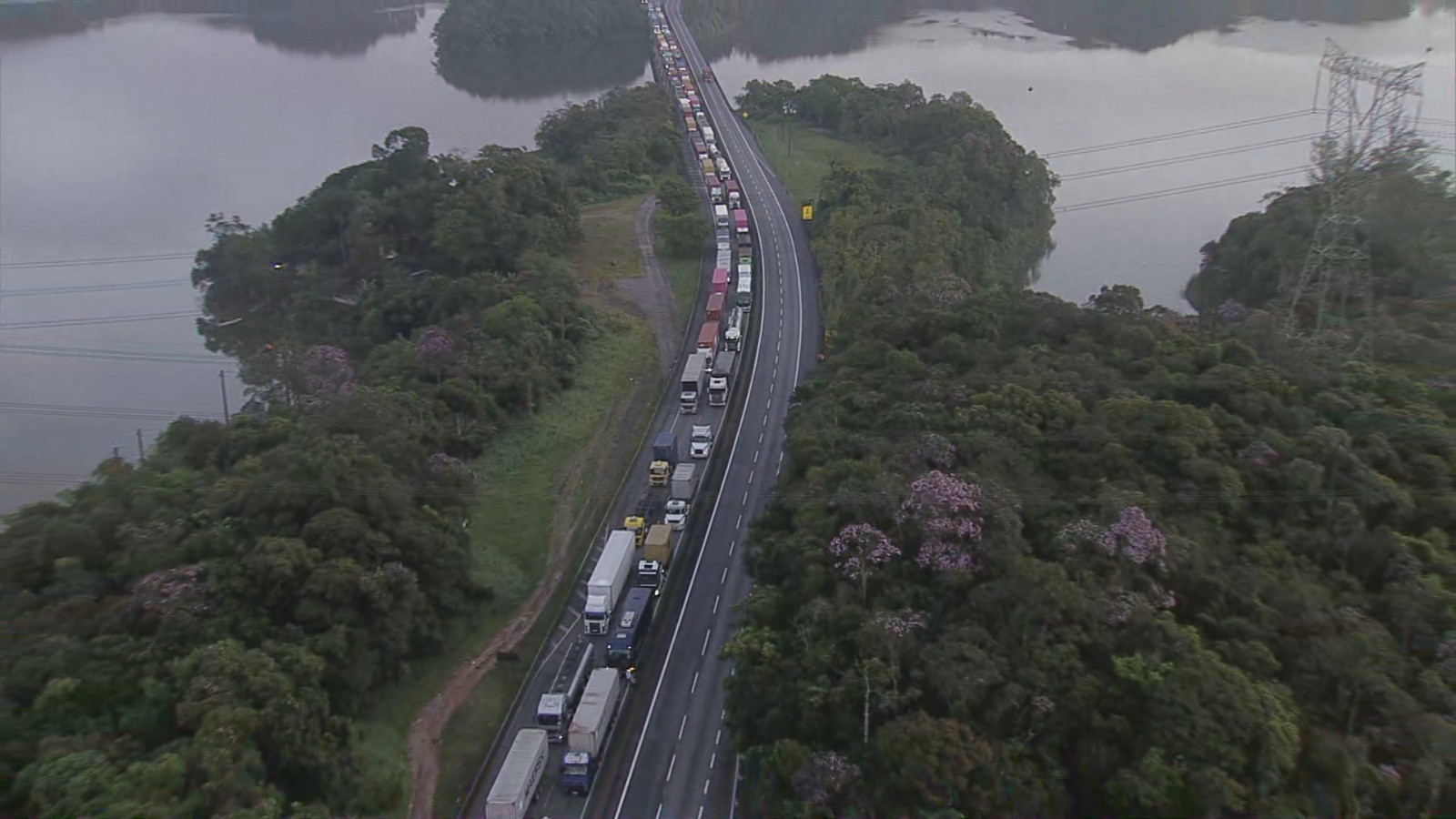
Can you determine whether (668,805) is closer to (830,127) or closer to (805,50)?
(830,127)

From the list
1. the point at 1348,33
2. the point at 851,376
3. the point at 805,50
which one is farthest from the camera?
the point at 805,50

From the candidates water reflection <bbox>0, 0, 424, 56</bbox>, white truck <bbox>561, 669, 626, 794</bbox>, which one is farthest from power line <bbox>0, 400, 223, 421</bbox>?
water reflection <bbox>0, 0, 424, 56</bbox>

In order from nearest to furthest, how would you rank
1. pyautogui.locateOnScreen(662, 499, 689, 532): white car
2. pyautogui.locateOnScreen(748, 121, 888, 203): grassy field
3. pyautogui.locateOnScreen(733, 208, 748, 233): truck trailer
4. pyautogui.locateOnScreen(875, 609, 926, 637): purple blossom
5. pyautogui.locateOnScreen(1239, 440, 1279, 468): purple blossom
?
1. pyautogui.locateOnScreen(875, 609, 926, 637): purple blossom
2. pyautogui.locateOnScreen(1239, 440, 1279, 468): purple blossom
3. pyautogui.locateOnScreen(662, 499, 689, 532): white car
4. pyautogui.locateOnScreen(733, 208, 748, 233): truck trailer
5. pyautogui.locateOnScreen(748, 121, 888, 203): grassy field

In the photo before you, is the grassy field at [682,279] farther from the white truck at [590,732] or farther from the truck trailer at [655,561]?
Answer: the white truck at [590,732]

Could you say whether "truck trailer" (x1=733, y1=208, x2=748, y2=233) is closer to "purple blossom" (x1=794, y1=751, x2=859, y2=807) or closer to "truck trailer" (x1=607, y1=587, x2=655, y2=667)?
A: "truck trailer" (x1=607, y1=587, x2=655, y2=667)

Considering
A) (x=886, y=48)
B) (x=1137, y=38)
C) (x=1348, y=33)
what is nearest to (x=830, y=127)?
(x=886, y=48)

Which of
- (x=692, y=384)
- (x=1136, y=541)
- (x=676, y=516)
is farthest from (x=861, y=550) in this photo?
(x=692, y=384)
